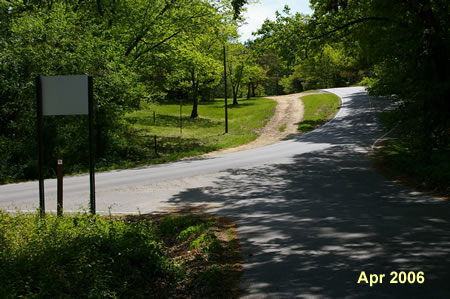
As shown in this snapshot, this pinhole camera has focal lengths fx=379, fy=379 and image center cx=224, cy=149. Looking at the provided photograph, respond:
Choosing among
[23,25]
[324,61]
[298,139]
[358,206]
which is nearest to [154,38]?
[23,25]

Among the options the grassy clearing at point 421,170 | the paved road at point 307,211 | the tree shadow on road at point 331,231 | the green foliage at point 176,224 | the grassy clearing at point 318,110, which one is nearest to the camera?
the tree shadow on road at point 331,231

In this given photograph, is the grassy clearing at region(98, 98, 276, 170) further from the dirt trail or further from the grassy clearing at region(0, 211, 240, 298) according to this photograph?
the grassy clearing at region(0, 211, 240, 298)

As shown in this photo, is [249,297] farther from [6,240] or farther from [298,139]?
[298,139]

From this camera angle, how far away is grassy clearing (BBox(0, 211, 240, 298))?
4266 mm

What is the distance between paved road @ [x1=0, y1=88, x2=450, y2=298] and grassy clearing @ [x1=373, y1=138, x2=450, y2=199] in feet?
2.01

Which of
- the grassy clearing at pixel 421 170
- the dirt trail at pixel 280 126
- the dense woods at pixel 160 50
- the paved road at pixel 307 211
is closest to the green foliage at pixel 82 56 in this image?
the dense woods at pixel 160 50

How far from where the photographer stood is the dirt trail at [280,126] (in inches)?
994

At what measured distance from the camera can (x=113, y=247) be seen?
528 cm

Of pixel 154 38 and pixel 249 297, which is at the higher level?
pixel 154 38

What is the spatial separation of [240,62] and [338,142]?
30.9 m

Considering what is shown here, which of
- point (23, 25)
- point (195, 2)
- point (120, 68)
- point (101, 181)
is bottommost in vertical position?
point (101, 181)

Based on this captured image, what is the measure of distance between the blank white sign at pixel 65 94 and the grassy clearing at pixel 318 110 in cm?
2440

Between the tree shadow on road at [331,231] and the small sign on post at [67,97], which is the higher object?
the small sign on post at [67,97]

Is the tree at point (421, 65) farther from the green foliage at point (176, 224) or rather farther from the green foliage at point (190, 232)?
the green foliage at point (190, 232)
